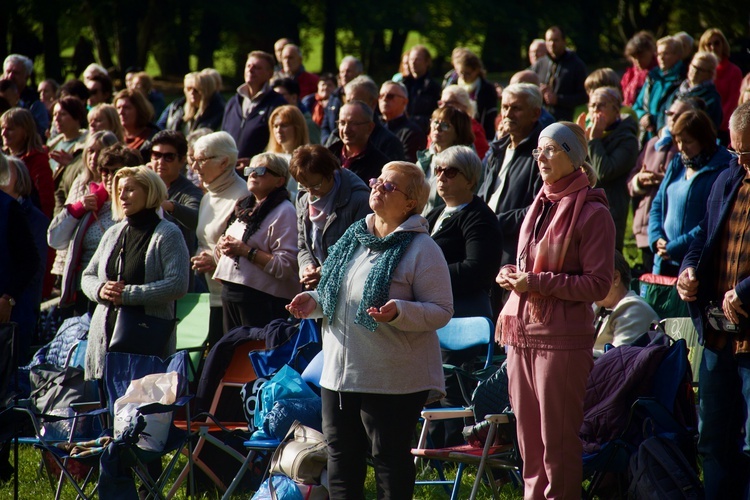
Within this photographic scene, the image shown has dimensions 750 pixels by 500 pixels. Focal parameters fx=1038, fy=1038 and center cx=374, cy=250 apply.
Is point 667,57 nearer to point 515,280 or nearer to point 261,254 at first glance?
point 261,254

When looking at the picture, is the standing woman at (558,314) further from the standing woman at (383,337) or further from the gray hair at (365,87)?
the gray hair at (365,87)

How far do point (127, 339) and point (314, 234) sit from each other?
1.25 m

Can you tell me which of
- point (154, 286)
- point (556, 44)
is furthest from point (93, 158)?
point (556, 44)

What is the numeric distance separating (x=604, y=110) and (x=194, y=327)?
390 cm

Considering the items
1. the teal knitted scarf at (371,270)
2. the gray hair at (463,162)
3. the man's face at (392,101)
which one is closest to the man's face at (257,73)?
the man's face at (392,101)

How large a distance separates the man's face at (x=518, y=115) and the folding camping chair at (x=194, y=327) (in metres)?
2.22

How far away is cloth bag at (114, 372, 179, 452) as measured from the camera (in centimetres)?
516

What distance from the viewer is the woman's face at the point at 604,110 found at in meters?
8.44

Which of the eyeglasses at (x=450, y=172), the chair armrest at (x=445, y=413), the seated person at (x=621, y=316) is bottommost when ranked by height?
the chair armrest at (x=445, y=413)

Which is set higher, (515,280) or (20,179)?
(20,179)

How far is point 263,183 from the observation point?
6.43 metres

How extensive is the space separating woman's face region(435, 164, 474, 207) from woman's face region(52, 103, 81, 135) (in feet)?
15.6

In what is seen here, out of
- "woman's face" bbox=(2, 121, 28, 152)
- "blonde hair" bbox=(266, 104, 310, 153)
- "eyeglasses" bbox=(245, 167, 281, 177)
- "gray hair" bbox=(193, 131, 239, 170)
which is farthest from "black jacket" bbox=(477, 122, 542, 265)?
"woman's face" bbox=(2, 121, 28, 152)

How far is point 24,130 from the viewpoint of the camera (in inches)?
351
